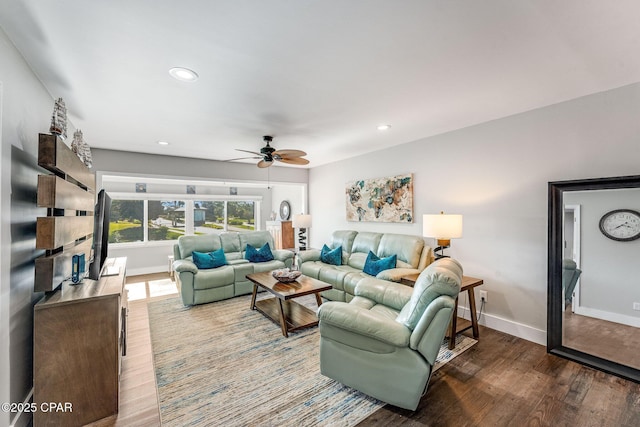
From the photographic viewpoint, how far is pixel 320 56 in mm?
1822

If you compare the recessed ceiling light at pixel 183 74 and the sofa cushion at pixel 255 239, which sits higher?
the recessed ceiling light at pixel 183 74

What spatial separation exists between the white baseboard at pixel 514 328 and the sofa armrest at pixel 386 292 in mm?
1351

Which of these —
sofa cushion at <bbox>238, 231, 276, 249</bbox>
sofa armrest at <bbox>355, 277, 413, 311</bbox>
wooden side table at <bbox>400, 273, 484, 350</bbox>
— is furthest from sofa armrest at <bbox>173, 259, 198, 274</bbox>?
wooden side table at <bbox>400, 273, 484, 350</bbox>

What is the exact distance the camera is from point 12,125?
5.35 ft

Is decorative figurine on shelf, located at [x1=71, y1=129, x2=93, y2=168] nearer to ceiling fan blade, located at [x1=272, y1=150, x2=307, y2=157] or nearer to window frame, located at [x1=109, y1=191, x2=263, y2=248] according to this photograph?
ceiling fan blade, located at [x1=272, y1=150, x2=307, y2=157]

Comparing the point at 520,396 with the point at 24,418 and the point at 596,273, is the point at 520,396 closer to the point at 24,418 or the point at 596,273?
the point at 596,273

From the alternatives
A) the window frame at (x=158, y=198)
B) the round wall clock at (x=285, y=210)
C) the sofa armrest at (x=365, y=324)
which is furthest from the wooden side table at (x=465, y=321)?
the window frame at (x=158, y=198)

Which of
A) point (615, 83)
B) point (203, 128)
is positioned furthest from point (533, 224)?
point (203, 128)

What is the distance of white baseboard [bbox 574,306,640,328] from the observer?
89.2 inches

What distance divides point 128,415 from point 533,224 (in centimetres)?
393

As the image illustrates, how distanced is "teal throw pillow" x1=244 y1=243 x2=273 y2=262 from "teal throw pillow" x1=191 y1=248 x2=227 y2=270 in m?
0.44

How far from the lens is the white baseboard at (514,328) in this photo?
2.80 meters

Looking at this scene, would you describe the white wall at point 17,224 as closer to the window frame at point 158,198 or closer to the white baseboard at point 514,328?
the white baseboard at point 514,328

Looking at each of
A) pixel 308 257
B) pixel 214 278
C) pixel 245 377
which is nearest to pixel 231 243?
pixel 214 278
